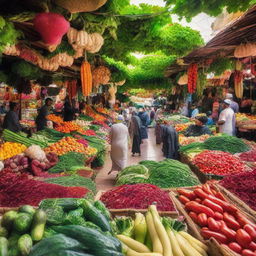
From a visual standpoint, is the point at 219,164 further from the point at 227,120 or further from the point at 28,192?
the point at 227,120

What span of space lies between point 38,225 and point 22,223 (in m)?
0.09

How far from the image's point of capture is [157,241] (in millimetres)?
1951

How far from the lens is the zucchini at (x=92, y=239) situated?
154cm

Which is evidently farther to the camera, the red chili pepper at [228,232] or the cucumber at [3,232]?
the red chili pepper at [228,232]

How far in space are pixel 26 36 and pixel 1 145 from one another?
2.21m

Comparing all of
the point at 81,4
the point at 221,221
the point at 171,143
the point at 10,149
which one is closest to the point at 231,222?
the point at 221,221

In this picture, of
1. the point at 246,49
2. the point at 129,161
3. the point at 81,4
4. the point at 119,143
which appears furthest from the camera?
the point at 129,161

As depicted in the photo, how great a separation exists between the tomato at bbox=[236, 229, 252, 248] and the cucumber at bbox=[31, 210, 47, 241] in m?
1.44

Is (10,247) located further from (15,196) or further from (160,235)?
(15,196)

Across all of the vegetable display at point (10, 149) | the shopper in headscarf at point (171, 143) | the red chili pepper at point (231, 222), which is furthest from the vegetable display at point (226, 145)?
the red chili pepper at point (231, 222)

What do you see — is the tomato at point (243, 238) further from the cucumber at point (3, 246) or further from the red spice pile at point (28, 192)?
the red spice pile at point (28, 192)

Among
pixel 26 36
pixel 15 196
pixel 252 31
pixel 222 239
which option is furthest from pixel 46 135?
pixel 222 239

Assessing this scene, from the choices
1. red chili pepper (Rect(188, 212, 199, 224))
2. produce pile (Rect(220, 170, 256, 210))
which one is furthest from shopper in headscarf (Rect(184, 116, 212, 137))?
red chili pepper (Rect(188, 212, 199, 224))

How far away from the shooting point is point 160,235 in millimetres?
2010
